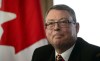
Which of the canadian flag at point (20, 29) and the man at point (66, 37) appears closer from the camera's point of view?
the man at point (66, 37)

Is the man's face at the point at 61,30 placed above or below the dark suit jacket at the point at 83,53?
above

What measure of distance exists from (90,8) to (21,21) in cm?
66

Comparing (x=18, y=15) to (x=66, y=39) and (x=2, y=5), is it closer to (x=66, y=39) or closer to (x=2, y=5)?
(x=2, y=5)

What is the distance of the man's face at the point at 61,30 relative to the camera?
4.24ft

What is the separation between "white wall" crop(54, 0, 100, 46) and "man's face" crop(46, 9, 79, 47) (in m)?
0.74

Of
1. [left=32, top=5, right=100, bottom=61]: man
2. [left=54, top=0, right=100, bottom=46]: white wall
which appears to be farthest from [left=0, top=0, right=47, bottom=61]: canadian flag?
[left=32, top=5, right=100, bottom=61]: man

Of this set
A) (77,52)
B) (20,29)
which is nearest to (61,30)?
(77,52)

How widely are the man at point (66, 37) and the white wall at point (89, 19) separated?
66 cm

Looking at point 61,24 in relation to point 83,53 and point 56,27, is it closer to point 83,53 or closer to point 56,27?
point 56,27

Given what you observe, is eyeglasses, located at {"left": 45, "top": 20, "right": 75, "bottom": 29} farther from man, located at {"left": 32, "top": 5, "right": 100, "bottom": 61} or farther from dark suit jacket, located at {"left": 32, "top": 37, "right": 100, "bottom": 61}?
dark suit jacket, located at {"left": 32, "top": 37, "right": 100, "bottom": 61}

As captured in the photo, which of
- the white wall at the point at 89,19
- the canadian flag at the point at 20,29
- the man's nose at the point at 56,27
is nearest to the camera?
the man's nose at the point at 56,27

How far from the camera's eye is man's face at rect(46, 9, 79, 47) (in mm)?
1291

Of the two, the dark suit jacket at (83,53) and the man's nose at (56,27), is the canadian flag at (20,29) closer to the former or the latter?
the dark suit jacket at (83,53)

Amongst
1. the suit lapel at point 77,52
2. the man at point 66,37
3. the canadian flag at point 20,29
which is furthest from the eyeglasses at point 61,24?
the canadian flag at point 20,29
